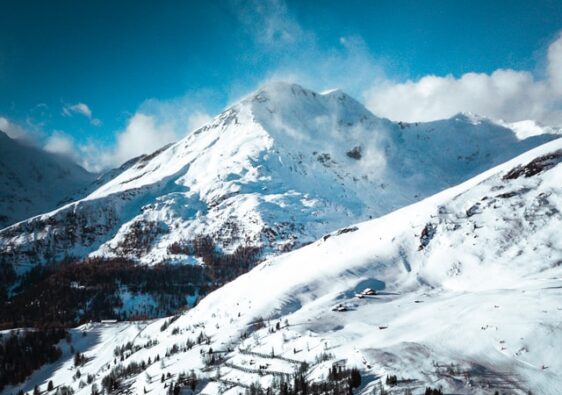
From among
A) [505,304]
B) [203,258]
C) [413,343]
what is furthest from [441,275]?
[203,258]

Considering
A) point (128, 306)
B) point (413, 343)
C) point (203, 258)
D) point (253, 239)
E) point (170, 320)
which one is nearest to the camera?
point (413, 343)

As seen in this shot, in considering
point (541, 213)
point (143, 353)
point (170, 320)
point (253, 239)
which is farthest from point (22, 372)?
point (253, 239)

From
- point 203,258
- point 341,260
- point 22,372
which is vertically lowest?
point 22,372

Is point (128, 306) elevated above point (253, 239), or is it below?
below

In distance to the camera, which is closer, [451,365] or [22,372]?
[451,365]

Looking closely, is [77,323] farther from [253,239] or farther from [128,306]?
[253,239]

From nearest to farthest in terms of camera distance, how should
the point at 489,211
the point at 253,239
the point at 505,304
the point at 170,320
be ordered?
the point at 505,304 → the point at 489,211 → the point at 170,320 → the point at 253,239

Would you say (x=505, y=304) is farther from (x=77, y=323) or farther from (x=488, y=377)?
(x=77, y=323)
